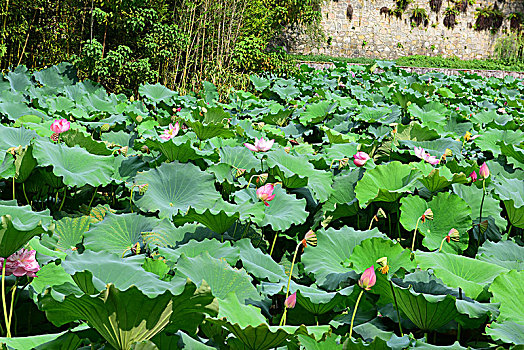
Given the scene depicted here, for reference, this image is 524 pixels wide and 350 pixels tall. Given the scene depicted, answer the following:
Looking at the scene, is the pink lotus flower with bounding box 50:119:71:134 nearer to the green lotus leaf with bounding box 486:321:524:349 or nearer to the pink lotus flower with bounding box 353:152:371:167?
the pink lotus flower with bounding box 353:152:371:167

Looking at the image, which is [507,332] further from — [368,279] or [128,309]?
[128,309]

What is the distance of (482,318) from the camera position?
1.04 metres

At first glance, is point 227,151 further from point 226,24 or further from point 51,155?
point 226,24

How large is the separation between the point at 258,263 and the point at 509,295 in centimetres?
65

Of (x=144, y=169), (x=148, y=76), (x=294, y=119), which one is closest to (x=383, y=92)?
(x=294, y=119)

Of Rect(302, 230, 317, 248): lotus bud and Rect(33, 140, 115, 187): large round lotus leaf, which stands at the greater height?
Rect(33, 140, 115, 187): large round lotus leaf

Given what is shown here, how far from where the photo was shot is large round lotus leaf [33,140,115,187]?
4.94ft

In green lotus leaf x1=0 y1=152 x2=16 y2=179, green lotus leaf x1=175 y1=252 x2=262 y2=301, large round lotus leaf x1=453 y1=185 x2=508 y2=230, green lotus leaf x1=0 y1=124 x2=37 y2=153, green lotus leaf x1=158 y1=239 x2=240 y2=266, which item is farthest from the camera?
green lotus leaf x1=0 y1=124 x2=37 y2=153

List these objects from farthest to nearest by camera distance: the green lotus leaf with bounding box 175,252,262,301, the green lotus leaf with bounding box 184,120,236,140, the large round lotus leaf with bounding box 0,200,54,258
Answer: the green lotus leaf with bounding box 184,120,236,140 → the green lotus leaf with bounding box 175,252,262,301 → the large round lotus leaf with bounding box 0,200,54,258

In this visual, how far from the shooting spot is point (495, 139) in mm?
2674

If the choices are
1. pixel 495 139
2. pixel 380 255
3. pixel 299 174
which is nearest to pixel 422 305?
pixel 380 255

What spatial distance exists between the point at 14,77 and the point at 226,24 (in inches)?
109

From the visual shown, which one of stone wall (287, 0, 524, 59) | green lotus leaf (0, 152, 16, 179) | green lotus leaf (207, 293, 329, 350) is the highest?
stone wall (287, 0, 524, 59)

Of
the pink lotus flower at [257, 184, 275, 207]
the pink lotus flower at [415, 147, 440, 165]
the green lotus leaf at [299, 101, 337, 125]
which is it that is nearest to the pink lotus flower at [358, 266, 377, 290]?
the pink lotus flower at [257, 184, 275, 207]
